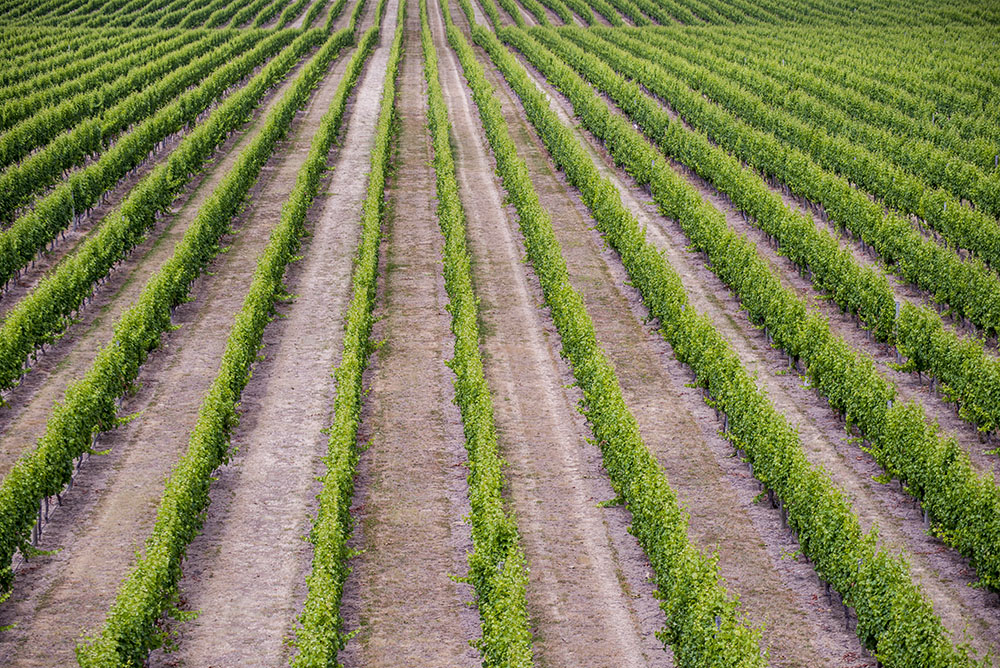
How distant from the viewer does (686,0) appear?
12162 cm

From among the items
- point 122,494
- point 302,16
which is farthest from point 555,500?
point 302,16

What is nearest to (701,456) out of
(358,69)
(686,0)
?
(358,69)

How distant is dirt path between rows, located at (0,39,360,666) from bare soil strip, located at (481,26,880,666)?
13.6 meters

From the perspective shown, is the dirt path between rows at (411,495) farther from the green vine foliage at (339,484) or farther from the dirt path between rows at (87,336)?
the dirt path between rows at (87,336)

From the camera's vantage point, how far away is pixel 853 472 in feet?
97.3

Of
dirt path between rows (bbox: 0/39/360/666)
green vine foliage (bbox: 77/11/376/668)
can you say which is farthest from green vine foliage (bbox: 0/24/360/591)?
dirt path between rows (bbox: 0/39/360/666)

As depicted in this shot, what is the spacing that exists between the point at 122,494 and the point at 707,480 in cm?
1565

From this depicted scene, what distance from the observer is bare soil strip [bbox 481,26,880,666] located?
2384cm

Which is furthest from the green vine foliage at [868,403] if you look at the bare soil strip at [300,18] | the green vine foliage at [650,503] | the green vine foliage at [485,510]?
the bare soil strip at [300,18]

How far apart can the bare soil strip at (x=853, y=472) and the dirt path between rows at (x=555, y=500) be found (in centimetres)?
470

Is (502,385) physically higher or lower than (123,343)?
lower

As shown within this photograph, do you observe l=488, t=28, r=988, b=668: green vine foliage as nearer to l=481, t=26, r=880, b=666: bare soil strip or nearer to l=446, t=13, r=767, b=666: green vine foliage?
l=481, t=26, r=880, b=666: bare soil strip

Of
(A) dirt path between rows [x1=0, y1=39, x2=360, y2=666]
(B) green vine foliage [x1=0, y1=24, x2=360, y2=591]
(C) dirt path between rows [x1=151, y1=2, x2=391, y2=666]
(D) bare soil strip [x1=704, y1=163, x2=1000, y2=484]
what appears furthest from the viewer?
(D) bare soil strip [x1=704, y1=163, x2=1000, y2=484]

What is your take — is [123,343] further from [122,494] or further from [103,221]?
[103,221]
